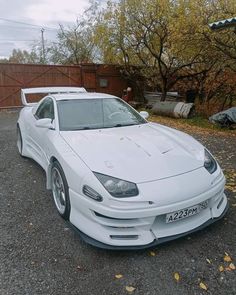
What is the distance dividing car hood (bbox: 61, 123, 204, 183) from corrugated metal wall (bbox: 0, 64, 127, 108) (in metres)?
10.8

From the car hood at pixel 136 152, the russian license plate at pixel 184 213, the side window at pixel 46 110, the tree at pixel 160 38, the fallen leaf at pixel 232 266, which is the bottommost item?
the fallen leaf at pixel 232 266

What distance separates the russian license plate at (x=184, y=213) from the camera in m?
2.42

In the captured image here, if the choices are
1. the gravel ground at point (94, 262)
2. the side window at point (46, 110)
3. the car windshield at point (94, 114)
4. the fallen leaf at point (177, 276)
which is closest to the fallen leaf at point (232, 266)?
the gravel ground at point (94, 262)

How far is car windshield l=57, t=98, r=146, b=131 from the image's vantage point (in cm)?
362

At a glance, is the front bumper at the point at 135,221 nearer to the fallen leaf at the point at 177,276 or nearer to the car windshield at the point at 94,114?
the fallen leaf at the point at 177,276

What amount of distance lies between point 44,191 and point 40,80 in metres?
10.9

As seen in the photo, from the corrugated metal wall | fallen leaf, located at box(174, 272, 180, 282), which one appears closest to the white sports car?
fallen leaf, located at box(174, 272, 180, 282)

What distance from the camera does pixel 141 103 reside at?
1404 cm

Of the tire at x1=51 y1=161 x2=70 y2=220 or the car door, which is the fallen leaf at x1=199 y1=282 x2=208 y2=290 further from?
the car door

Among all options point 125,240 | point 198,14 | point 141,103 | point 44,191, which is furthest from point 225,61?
point 125,240

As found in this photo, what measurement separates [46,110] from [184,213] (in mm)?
2710

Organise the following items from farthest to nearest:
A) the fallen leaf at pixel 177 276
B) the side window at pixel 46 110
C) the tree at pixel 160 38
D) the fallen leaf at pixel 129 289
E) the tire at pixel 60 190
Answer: the tree at pixel 160 38 → the side window at pixel 46 110 → the tire at pixel 60 190 → the fallen leaf at pixel 177 276 → the fallen leaf at pixel 129 289

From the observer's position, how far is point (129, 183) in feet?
7.93

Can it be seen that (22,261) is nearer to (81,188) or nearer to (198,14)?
(81,188)
